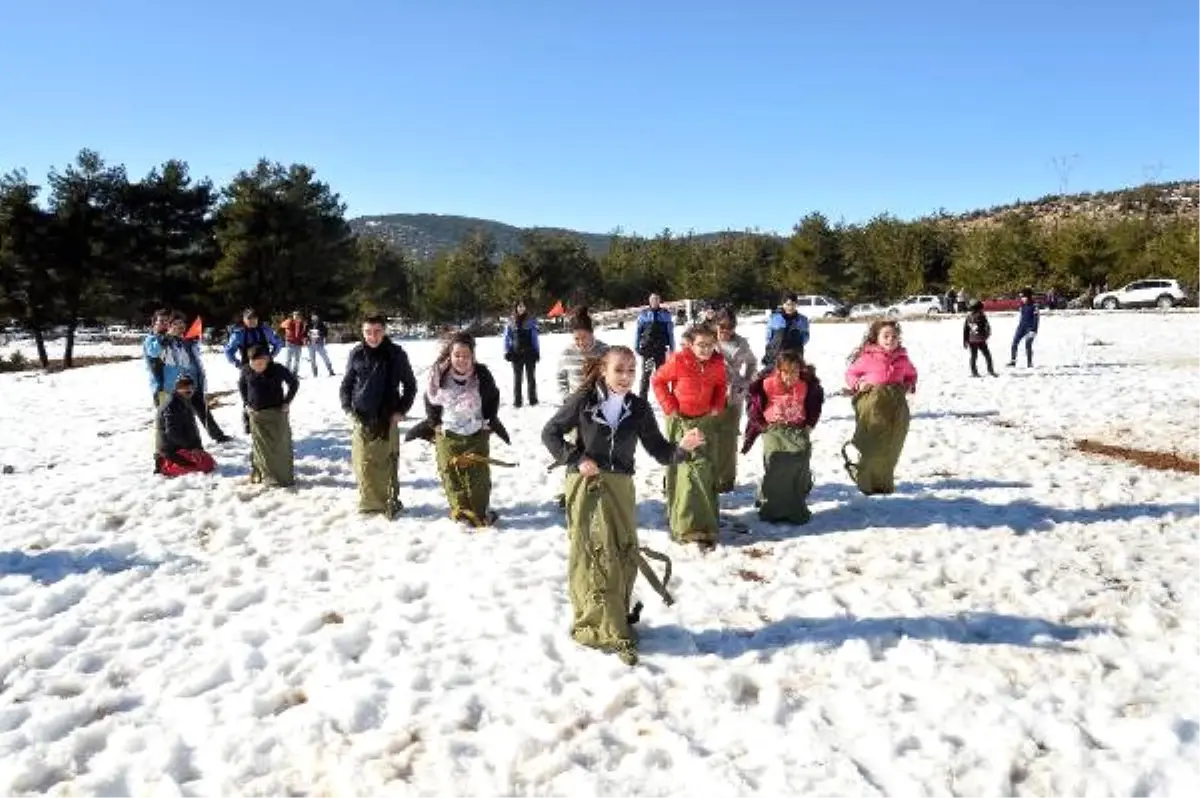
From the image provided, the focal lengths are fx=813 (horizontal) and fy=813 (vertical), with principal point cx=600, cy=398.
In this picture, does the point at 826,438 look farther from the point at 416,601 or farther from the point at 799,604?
the point at 416,601

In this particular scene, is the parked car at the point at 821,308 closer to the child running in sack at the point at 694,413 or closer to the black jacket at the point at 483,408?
the child running in sack at the point at 694,413

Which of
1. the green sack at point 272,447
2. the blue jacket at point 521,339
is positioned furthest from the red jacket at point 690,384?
the blue jacket at point 521,339

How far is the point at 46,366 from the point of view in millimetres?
39344

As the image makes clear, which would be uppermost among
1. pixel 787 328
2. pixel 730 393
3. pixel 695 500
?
pixel 787 328

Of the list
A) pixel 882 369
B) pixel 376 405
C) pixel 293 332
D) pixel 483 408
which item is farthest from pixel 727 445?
pixel 293 332

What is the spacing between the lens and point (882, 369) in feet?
29.5

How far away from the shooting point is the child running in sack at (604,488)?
5.46 meters

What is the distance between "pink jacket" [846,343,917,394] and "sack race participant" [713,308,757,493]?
1.24m

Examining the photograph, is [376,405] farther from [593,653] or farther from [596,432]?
[593,653]

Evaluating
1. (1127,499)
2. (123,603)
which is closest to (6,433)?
(123,603)

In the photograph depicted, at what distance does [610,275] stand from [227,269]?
42.6 meters

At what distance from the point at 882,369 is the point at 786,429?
1.58 metres

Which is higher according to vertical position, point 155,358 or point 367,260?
point 367,260

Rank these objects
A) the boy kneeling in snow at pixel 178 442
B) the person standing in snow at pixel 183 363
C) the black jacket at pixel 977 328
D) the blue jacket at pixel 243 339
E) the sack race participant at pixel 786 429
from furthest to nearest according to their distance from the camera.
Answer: the black jacket at pixel 977 328
the blue jacket at pixel 243 339
the person standing in snow at pixel 183 363
the boy kneeling in snow at pixel 178 442
the sack race participant at pixel 786 429
